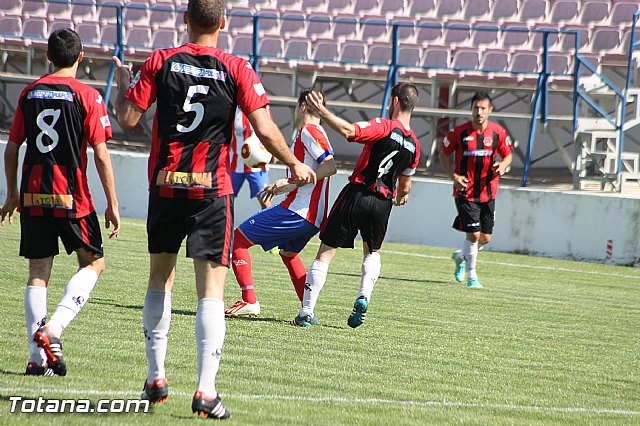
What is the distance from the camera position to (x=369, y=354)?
688 cm

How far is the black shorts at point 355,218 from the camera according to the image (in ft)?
26.3

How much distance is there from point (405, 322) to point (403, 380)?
8.40ft

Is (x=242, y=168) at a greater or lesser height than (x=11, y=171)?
lesser

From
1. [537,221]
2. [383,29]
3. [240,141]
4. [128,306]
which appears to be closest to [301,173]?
[128,306]

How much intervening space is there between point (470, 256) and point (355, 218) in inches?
162

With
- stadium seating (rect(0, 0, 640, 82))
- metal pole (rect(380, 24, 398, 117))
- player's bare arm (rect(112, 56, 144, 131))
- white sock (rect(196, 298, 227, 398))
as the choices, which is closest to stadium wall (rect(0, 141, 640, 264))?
metal pole (rect(380, 24, 398, 117))

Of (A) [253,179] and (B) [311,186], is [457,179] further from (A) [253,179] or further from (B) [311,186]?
(B) [311,186]

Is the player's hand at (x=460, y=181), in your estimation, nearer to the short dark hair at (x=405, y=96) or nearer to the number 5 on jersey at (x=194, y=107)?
the short dark hair at (x=405, y=96)

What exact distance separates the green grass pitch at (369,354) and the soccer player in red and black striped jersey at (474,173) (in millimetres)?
736

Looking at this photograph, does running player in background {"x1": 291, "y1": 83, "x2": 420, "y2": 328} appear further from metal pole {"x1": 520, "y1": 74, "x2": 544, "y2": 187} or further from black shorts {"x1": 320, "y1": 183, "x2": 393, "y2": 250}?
metal pole {"x1": 520, "y1": 74, "x2": 544, "y2": 187}

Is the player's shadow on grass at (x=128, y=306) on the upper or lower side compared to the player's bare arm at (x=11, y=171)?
lower

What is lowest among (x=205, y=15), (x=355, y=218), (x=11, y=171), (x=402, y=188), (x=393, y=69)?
(x=355, y=218)

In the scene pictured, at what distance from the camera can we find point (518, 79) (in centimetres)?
1800

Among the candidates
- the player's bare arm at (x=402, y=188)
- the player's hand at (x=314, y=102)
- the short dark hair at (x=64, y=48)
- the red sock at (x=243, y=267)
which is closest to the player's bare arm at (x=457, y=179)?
the player's bare arm at (x=402, y=188)
